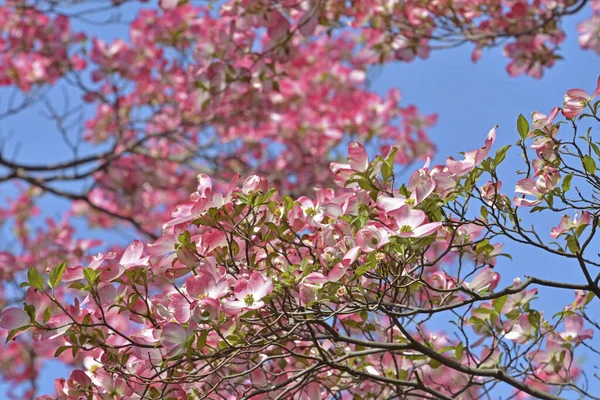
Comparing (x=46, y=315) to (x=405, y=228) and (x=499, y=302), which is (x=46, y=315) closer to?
(x=405, y=228)

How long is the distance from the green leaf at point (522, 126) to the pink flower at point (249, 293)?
1.95ft

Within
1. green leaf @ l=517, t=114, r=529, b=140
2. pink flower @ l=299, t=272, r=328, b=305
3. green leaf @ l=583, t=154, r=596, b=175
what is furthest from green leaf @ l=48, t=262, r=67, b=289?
green leaf @ l=583, t=154, r=596, b=175

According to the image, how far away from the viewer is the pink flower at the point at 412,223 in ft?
4.27

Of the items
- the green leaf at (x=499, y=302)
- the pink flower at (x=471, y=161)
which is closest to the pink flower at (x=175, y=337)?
the pink flower at (x=471, y=161)

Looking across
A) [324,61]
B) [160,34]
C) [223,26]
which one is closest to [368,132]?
[324,61]

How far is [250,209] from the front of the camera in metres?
1.47

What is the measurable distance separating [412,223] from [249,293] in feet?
1.12

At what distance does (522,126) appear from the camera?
4.67 ft

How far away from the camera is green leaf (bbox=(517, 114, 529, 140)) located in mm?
1418

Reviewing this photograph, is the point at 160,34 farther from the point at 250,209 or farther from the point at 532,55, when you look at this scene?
the point at 250,209

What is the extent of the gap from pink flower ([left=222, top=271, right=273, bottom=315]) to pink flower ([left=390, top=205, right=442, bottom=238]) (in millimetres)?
271

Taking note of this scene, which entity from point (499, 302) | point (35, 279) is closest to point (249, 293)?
point (35, 279)

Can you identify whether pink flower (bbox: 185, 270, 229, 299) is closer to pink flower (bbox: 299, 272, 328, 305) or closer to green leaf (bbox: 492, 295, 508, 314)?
pink flower (bbox: 299, 272, 328, 305)

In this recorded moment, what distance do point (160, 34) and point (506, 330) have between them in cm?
410
